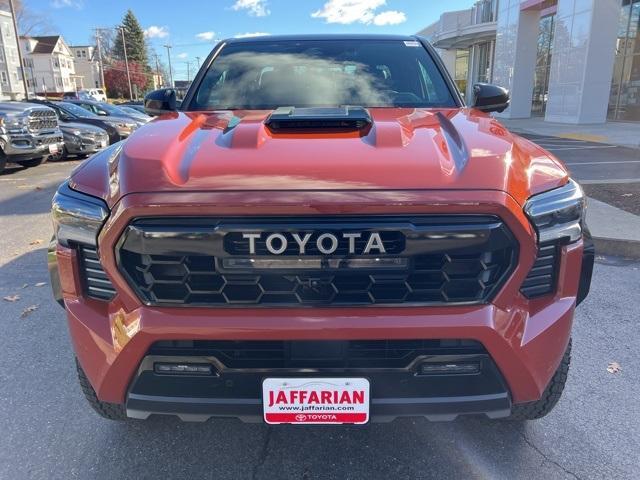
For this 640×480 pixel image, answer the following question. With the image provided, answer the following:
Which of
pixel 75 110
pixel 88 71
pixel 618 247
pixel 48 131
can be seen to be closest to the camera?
pixel 618 247

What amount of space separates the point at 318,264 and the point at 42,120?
37.5 ft

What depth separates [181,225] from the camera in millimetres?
1693

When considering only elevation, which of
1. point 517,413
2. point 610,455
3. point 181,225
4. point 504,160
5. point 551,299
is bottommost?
point 610,455

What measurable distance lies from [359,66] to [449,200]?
188cm

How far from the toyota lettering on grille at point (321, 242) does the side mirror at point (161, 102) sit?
192 centimetres

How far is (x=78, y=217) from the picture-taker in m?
1.83

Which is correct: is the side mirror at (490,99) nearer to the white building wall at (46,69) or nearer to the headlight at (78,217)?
the headlight at (78,217)

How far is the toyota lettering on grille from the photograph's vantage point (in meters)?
1.67

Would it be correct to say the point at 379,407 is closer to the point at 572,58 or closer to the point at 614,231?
the point at 614,231

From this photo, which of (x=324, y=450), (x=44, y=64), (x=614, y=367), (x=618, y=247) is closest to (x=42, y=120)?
(x=618, y=247)

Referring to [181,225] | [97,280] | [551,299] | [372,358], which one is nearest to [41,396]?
[97,280]

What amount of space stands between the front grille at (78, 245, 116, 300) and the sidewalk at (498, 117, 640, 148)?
13.2 m

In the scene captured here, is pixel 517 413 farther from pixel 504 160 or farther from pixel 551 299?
pixel 504 160

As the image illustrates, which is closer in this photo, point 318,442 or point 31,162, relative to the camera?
point 318,442
